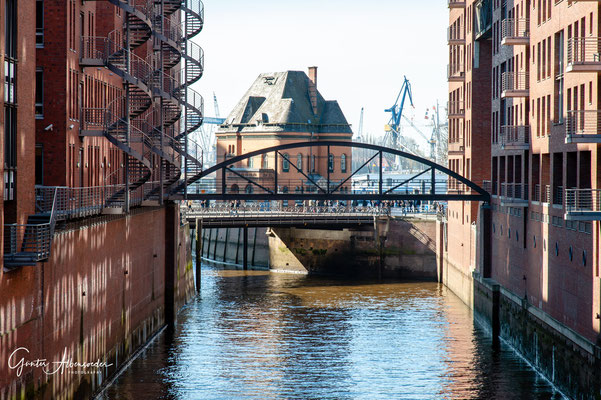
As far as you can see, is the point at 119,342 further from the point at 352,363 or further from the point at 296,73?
the point at 296,73

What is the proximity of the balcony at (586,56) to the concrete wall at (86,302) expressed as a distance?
15.0 m

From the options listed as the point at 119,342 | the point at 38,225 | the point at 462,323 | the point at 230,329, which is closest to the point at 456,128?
the point at 462,323

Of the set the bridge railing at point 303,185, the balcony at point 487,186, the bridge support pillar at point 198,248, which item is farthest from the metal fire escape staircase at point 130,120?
the balcony at point 487,186

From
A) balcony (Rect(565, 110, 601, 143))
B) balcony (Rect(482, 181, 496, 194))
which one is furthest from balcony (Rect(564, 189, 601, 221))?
balcony (Rect(482, 181, 496, 194))

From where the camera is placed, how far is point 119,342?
107 feet

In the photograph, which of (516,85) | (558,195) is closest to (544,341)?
(558,195)

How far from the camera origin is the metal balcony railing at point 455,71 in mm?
57987

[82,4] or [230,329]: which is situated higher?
[82,4]

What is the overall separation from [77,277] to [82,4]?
38.7 feet

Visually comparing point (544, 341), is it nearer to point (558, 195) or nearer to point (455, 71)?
point (558, 195)

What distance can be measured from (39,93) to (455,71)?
34.4m

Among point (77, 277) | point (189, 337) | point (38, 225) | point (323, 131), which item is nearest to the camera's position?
point (38, 225)

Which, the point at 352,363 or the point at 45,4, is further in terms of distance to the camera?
the point at 352,363

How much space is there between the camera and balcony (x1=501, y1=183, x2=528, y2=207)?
38.5 m
